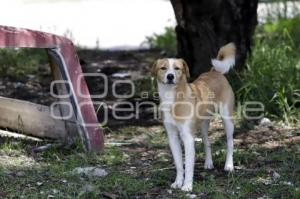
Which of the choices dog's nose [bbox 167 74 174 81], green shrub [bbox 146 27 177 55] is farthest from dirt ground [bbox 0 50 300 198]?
green shrub [bbox 146 27 177 55]

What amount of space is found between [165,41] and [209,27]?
2865 millimetres

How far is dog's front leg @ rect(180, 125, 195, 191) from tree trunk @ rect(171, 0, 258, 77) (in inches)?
99.2

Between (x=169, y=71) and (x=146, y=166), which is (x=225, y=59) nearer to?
(x=169, y=71)

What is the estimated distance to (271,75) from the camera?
750 centimetres

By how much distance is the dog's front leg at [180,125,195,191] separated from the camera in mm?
5262

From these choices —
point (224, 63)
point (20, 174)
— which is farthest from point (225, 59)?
point (20, 174)

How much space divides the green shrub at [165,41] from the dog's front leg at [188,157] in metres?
4.76

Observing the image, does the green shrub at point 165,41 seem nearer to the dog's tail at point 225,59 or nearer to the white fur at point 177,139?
the dog's tail at point 225,59

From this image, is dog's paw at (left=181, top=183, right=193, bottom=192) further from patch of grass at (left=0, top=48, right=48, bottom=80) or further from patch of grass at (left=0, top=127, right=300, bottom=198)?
patch of grass at (left=0, top=48, right=48, bottom=80)

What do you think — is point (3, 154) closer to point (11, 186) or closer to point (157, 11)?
point (11, 186)

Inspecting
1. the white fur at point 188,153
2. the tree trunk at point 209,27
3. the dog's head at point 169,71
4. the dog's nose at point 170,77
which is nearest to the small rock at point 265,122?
the tree trunk at point 209,27

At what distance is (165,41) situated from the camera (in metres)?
10.6

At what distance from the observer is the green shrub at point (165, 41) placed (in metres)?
10.3

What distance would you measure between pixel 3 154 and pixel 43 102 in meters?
1.83
